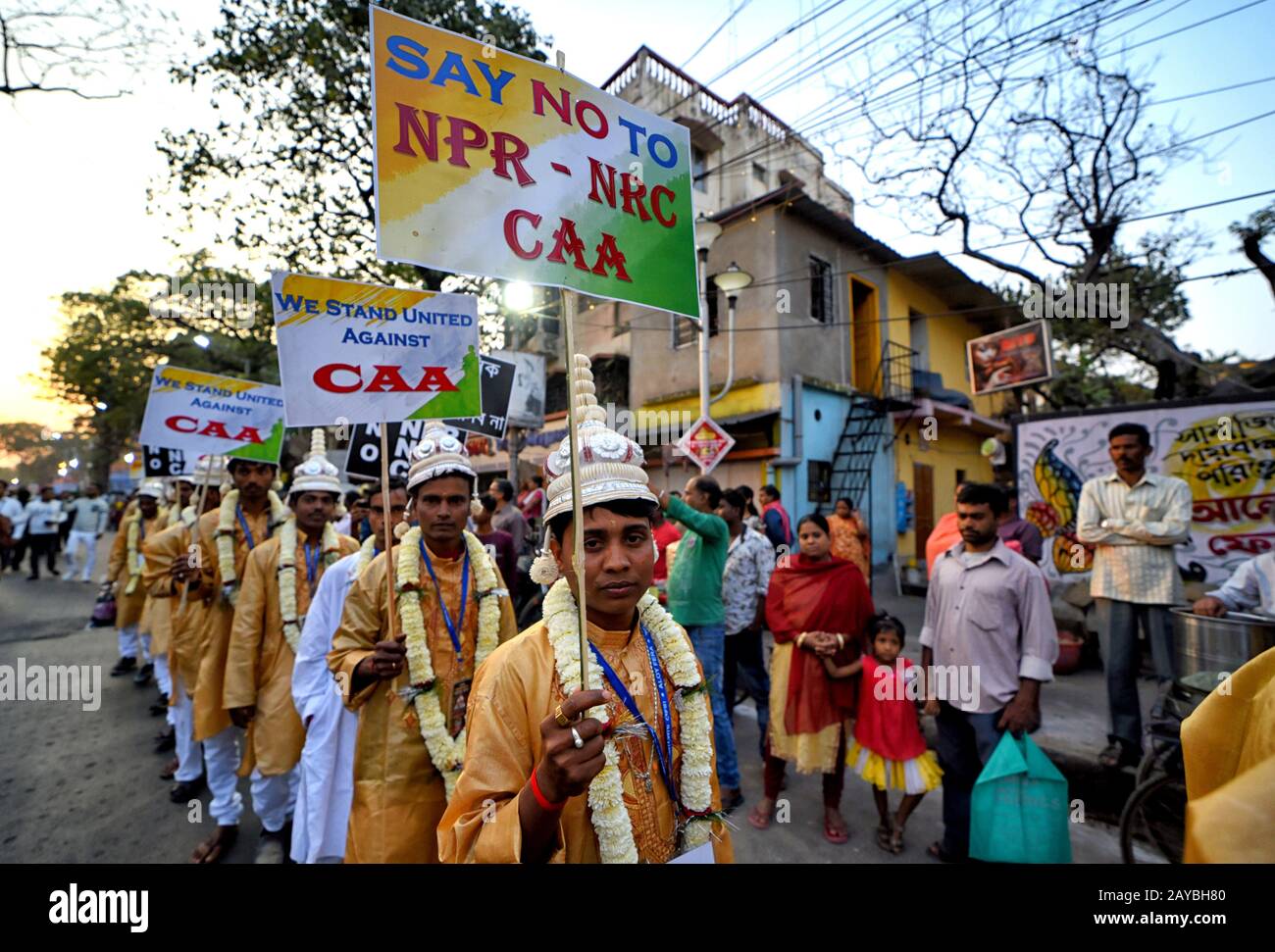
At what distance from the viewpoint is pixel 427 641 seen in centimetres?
273

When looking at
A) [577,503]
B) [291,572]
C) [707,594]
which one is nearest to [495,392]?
[291,572]

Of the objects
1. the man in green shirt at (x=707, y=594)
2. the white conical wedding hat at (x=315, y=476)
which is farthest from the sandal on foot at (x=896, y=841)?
the white conical wedding hat at (x=315, y=476)

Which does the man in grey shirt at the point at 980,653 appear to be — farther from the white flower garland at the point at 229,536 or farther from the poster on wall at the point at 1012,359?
the poster on wall at the point at 1012,359

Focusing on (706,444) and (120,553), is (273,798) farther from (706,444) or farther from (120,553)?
Answer: (120,553)

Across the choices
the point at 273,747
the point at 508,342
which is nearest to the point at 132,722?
the point at 273,747

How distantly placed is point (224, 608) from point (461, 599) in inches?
96.4

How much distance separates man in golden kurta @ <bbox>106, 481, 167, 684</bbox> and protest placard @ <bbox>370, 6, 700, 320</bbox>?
7721mm

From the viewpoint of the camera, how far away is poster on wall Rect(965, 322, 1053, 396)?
11820mm

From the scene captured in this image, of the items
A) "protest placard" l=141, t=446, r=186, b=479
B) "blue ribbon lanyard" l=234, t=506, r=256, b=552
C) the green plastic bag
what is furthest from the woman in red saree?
"protest placard" l=141, t=446, r=186, b=479

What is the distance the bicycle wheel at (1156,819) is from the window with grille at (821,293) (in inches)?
529

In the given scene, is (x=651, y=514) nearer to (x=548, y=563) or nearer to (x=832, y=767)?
(x=548, y=563)

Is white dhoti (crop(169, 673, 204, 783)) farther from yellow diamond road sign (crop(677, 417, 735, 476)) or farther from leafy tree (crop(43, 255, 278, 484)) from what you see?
leafy tree (crop(43, 255, 278, 484))

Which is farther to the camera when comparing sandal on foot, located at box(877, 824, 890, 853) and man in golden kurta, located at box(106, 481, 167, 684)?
man in golden kurta, located at box(106, 481, 167, 684)

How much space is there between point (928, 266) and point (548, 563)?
62.2 ft
